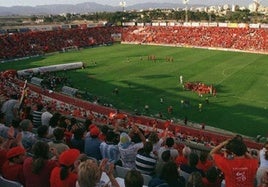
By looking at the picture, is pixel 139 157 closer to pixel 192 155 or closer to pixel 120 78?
pixel 192 155

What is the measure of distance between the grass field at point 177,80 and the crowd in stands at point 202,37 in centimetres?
584

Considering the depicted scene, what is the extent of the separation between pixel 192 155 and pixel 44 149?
9.04ft

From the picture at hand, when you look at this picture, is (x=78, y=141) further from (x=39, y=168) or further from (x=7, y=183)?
(x=7, y=183)

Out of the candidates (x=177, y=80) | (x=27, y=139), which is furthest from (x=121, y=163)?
(x=177, y=80)

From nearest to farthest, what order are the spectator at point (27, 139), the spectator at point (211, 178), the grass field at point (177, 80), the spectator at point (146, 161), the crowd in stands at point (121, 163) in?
the crowd in stands at point (121, 163), the spectator at point (211, 178), the spectator at point (146, 161), the spectator at point (27, 139), the grass field at point (177, 80)

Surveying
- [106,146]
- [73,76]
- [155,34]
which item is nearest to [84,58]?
[73,76]

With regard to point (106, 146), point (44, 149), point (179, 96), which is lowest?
point (179, 96)

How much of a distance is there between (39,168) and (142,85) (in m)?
36.1

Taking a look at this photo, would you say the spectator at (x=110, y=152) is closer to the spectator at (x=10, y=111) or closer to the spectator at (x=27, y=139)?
the spectator at (x=27, y=139)

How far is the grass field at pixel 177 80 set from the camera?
106 ft

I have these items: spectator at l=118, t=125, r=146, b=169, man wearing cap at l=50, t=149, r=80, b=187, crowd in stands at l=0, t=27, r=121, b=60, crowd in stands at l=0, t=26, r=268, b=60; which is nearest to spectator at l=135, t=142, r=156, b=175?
spectator at l=118, t=125, r=146, b=169

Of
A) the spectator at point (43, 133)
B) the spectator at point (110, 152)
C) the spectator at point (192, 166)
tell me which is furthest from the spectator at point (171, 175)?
the spectator at point (43, 133)

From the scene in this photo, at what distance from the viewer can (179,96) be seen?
124ft

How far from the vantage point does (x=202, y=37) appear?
79188 millimetres
